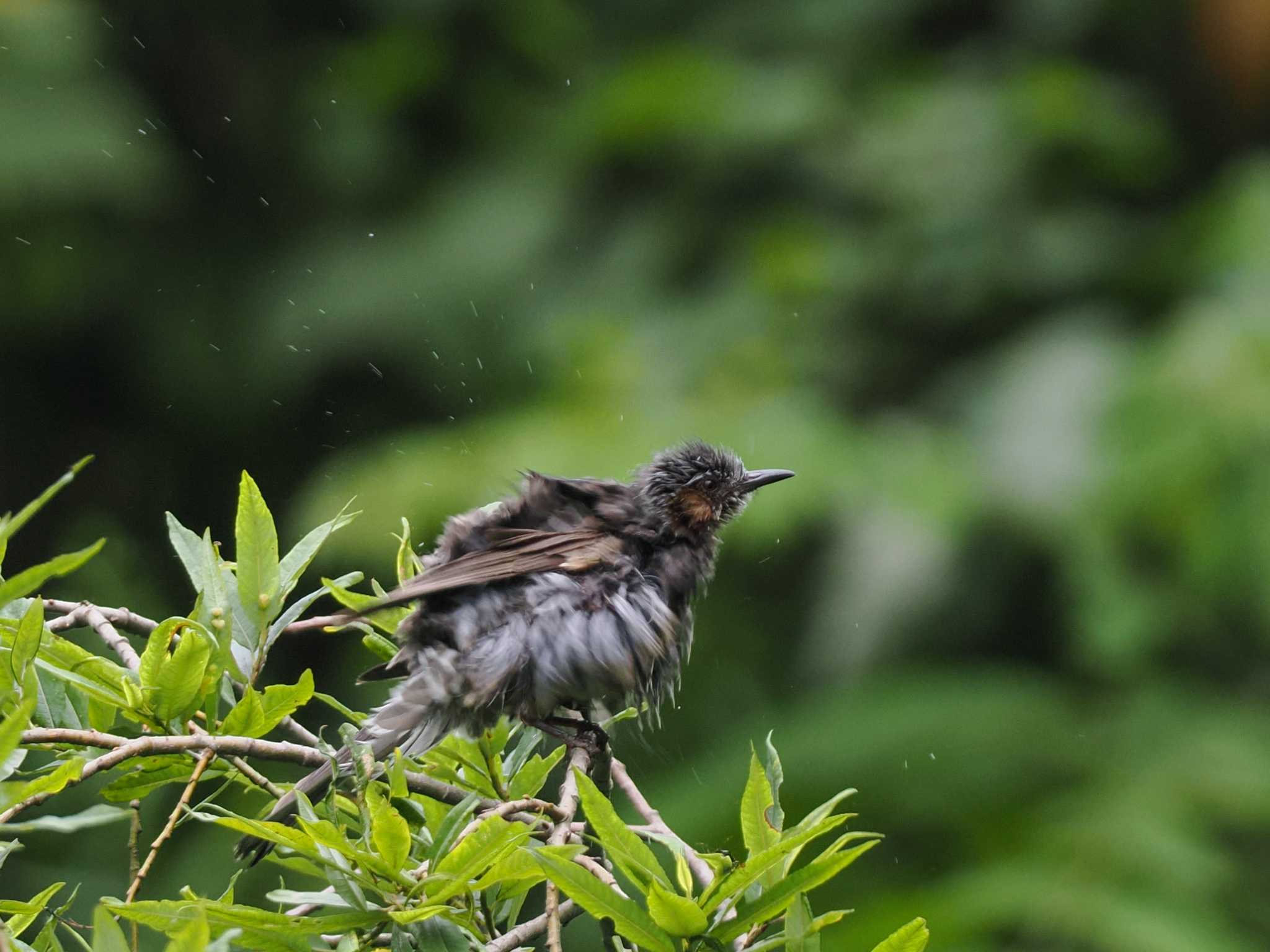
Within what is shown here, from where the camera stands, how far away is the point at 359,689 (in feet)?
16.1

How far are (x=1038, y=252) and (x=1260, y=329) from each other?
0.99 m

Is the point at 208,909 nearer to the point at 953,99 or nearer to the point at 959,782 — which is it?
the point at 959,782

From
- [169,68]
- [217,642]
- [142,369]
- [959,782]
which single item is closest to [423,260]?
[142,369]

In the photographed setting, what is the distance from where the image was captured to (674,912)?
1.26 meters

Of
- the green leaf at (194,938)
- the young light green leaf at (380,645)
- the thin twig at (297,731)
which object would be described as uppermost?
the young light green leaf at (380,645)

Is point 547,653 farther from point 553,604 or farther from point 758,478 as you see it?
point 758,478

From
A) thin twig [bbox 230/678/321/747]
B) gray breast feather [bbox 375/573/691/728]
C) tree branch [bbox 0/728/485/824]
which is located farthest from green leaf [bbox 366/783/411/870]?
gray breast feather [bbox 375/573/691/728]

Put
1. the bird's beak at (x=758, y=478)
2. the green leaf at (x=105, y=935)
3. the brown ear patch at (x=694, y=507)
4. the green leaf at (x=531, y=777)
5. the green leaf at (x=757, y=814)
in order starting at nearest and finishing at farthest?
the green leaf at (x=105, y=935) → the green leaf at (x=757, y=814) → the green leaf at (x=531, y=777) → the brown ear patch at (x=694, y=507) → the bird's beak at (x=758, y=478)

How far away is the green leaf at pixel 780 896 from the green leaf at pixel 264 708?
443mm

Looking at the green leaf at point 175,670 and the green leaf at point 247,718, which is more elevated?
the green leaf at point 175,670

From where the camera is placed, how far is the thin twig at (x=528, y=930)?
1356 mm

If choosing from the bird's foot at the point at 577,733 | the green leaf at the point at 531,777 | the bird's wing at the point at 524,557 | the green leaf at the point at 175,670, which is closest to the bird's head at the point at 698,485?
the bird's wing at the point at 524,557

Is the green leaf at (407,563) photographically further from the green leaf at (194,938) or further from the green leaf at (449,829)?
the green leaf at (194,938)

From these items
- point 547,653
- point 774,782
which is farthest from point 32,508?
point 547,653
